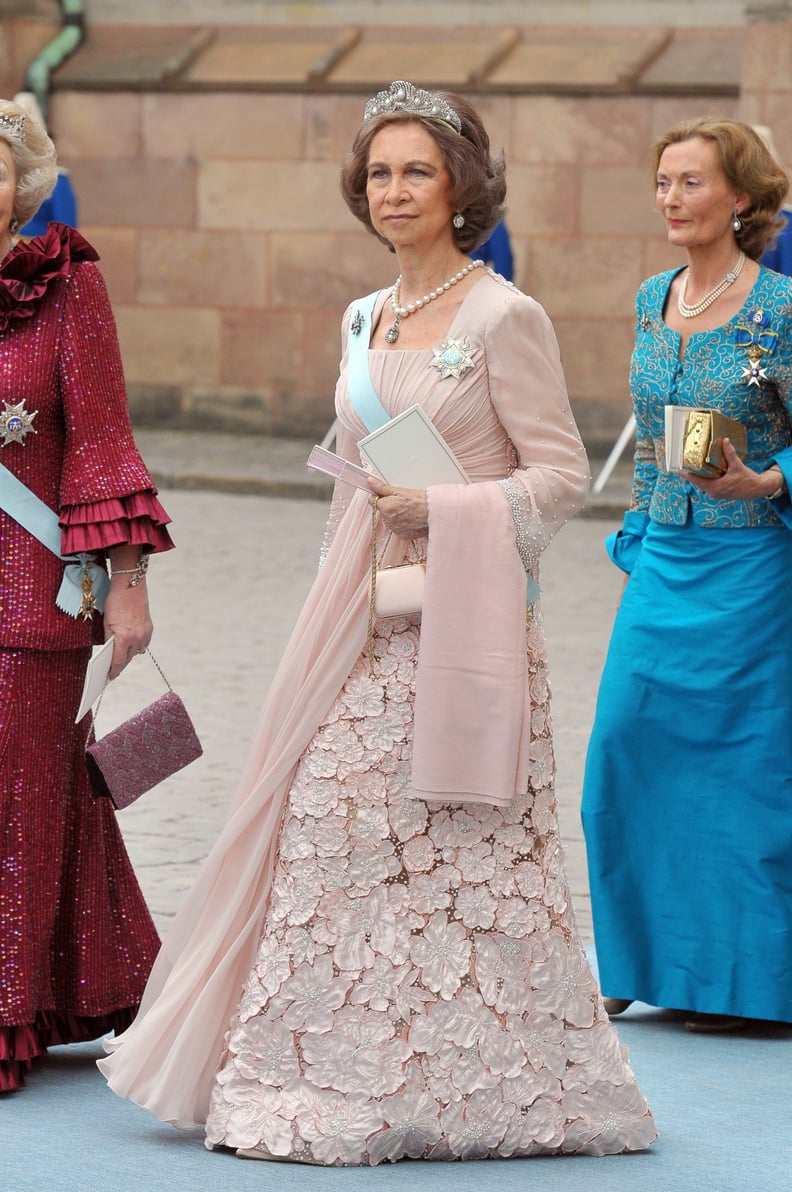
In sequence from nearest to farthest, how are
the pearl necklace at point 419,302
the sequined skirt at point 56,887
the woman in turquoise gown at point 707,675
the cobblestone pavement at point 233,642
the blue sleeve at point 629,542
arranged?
the pearl necklace at point 419,302, the sequined skirt at point 56,887, the woman in turquoise gown at point 707,675, the blue sleeve at point 629,542, the cobblestone pavement at point 233,642

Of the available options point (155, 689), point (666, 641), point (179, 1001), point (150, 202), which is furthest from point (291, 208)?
point (179, 1001)

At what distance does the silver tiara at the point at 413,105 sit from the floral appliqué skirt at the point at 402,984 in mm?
948

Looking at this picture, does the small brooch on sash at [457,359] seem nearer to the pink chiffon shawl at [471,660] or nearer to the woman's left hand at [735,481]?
the pink chiffon shawl at [471,660]

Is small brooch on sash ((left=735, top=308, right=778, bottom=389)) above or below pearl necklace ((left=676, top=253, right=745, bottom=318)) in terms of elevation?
below

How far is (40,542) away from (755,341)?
5.87 ft

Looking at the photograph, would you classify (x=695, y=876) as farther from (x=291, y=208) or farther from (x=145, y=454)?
(x=291, y=208)

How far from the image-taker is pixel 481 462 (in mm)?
4488

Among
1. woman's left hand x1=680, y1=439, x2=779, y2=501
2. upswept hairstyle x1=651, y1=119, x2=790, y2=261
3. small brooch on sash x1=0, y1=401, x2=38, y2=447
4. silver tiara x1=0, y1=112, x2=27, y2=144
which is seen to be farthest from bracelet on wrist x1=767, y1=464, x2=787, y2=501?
silver tiara x1=0, y1=112, x2=27, y2=144

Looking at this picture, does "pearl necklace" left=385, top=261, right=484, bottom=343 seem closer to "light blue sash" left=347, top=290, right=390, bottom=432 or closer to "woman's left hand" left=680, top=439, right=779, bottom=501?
"light blue sash" left=347, top=290, right=390, bottom=432

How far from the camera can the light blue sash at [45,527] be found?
4.77 m

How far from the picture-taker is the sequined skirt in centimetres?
477

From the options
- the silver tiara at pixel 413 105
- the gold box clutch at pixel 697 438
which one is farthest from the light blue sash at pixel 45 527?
the gold box clutch at pixel 697 438

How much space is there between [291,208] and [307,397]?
147 cm

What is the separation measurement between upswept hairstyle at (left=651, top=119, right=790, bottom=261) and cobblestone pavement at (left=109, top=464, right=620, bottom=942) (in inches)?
74.9
